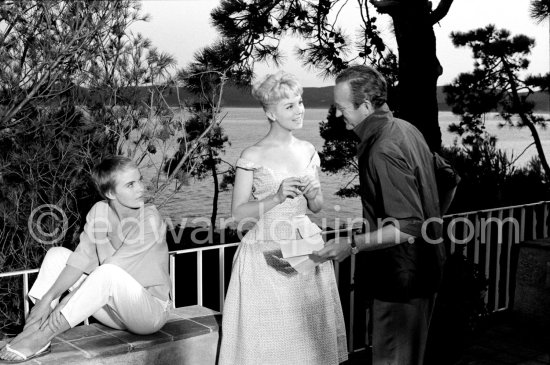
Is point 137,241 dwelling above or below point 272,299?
above

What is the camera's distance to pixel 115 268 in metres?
2.99

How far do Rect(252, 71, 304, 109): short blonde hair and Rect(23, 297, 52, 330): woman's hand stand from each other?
3.79ft

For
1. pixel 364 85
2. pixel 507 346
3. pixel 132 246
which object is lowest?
pixel 507 346

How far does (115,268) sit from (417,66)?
4093mm

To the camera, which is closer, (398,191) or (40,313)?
(398,191)

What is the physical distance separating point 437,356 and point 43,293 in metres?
1.98

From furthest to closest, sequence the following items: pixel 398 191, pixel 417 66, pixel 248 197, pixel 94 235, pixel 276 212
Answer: pixel 417 66
pixel 94 235
pixel 276 212
pixel 248 197
pixel 398 191

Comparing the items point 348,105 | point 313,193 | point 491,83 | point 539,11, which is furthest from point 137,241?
point 491,83

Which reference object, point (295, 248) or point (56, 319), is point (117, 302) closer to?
point (56, 319)

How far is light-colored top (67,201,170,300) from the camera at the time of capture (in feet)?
10.3

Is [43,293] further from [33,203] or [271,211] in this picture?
[33,203]

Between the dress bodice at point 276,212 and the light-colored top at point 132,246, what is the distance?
0.40m

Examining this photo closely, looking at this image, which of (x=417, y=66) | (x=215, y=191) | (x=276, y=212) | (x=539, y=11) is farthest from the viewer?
(x=215, y=191)

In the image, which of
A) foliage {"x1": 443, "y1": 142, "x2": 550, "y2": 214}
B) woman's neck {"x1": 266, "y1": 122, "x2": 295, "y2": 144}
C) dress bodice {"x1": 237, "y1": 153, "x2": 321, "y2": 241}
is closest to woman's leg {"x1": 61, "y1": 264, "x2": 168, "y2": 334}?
dress bodice {"x1": 237, "y1": 153, "x2": 321, "y2": 241}
